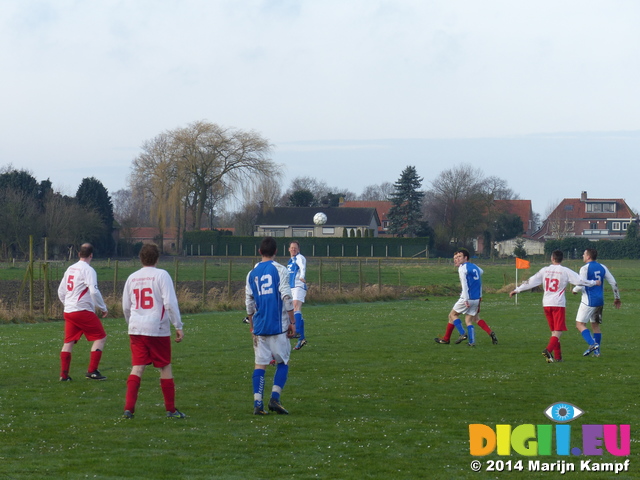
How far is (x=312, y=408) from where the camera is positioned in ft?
29.6

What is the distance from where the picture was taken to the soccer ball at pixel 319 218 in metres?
91.6

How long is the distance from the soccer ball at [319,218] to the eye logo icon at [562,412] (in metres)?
82.6

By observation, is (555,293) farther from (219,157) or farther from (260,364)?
(219,157)

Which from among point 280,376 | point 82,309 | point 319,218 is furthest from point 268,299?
point 319,218

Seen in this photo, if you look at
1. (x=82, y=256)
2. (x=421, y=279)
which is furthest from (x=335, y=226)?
(x=82, y=256)

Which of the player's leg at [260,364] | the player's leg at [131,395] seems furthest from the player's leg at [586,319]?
the player's leg at [131,395]

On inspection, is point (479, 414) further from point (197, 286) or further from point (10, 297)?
point (197, 286)

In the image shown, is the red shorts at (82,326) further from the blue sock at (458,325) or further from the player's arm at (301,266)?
the blue sock at (458,325)

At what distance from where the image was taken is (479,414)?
8617 millimetres

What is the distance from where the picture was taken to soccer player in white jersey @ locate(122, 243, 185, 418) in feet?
27.5

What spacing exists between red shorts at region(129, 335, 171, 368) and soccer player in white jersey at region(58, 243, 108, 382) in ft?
8.92

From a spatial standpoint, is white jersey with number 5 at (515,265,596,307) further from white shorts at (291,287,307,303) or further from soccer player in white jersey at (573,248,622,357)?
white shorts at (291,287,307,303)

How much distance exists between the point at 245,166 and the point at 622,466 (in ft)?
219

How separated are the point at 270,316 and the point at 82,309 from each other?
3.53m
